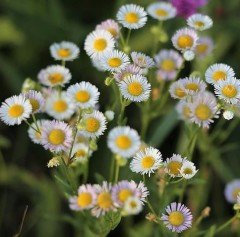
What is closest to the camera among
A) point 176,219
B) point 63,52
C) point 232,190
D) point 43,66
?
point 176,219

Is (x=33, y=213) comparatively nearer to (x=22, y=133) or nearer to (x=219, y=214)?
(x=22, y=133)

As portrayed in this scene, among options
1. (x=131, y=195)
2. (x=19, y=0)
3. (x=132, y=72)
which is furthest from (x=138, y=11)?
(x=19, y=0)

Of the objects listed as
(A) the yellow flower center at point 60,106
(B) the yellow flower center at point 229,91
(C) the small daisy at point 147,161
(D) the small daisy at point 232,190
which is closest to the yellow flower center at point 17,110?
(A) the yellow flower center at point 60,106

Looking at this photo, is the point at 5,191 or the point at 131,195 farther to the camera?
the point at 5,191

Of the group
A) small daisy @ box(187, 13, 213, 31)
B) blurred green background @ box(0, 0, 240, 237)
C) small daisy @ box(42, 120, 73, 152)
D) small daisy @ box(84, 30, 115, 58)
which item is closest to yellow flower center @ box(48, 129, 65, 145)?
small daisy @ box(42, 120, 73, 152)

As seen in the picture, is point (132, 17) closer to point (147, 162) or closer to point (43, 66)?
point (147, 162)

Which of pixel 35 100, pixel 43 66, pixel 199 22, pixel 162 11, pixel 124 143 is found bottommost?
pixel 124 143

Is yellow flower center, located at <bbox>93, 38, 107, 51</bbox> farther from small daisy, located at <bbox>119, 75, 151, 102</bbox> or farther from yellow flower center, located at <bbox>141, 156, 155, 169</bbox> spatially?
yellow flower center, located at <bbox>141, 156, 155, 169</bbox>

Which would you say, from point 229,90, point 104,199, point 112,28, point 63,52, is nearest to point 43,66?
point 63,52
